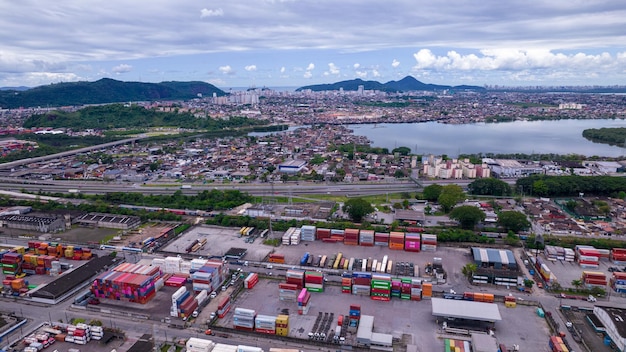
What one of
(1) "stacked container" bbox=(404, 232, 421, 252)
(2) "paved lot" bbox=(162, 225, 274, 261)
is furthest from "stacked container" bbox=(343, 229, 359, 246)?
(2) "paved lot" bbox=(162, 225, 274, 261)

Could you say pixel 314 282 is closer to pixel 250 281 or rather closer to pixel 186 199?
pixel 250 281

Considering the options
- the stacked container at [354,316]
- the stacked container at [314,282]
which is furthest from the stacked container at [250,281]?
the stacked container at [354,316]

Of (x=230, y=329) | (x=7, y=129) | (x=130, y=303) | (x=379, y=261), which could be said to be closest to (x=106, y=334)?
(x=130, y=303)

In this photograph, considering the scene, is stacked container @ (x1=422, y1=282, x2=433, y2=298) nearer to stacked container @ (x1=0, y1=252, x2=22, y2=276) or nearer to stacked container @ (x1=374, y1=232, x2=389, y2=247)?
stacked container @ (x1=374, y1=232, x2=389, y2=247)

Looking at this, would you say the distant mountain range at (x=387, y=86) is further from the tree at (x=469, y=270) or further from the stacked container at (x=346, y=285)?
the stacked container at (x=346, y=285)

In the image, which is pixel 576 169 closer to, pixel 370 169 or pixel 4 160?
pixel 370 169

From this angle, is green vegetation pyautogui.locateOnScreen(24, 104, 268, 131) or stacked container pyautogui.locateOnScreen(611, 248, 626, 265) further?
green vegetation pyautogui.locateOnScreen(24, 104, 268, 131)

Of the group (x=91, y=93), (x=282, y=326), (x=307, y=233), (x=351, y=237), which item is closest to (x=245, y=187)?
(x=307, y=233)
